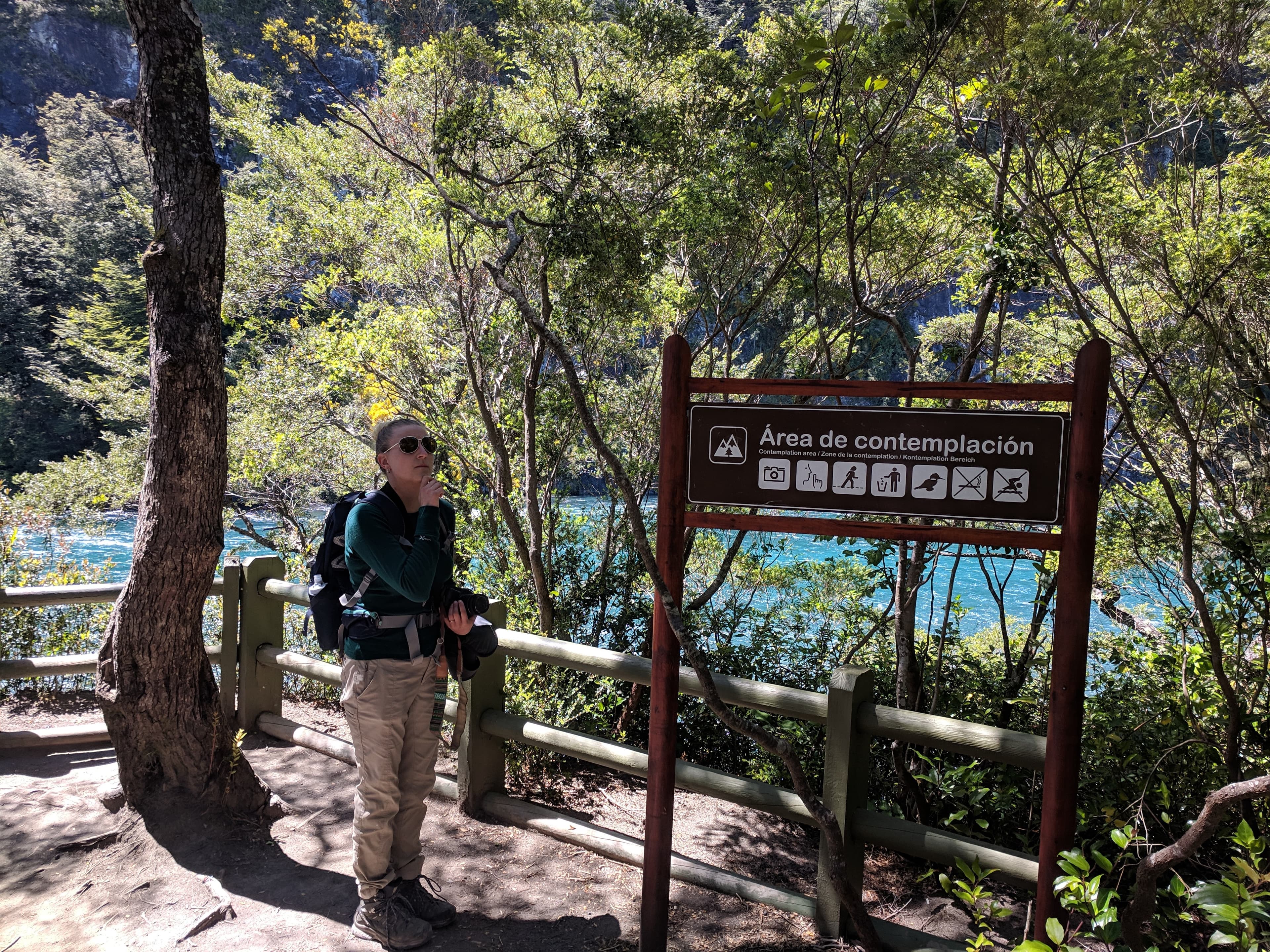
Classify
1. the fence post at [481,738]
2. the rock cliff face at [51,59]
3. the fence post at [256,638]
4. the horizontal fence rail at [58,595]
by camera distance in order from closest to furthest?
the fence post at [481,738], the horizontal fence rail at [58,595], the fence post at [256,638], the rock cliff face at [51,59]

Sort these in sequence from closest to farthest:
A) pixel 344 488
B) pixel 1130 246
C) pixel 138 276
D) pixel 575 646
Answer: pixel 575 646 < pixel 1130 246 < pixel 344 488 < pixel 138 276

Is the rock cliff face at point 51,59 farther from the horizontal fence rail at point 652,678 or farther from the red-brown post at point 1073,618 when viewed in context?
the red-brown post at point 1073,618

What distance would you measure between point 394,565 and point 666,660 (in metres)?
0.91

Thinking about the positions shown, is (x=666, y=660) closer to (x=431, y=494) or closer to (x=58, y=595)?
(x=431, y=494)

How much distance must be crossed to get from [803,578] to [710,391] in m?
6.31

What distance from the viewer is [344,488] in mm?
11844

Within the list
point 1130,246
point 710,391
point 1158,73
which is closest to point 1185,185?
point 1130,246

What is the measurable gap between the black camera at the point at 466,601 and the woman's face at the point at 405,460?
42 cm

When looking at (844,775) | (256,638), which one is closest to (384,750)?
(844,775)

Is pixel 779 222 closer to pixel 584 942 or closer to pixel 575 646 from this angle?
pixel 575 646

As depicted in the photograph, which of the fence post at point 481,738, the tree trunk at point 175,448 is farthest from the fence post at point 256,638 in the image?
the fence post at point 481,738

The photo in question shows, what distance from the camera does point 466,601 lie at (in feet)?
9.71

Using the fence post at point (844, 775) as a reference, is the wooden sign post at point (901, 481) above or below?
above

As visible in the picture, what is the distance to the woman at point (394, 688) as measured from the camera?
277 cm
